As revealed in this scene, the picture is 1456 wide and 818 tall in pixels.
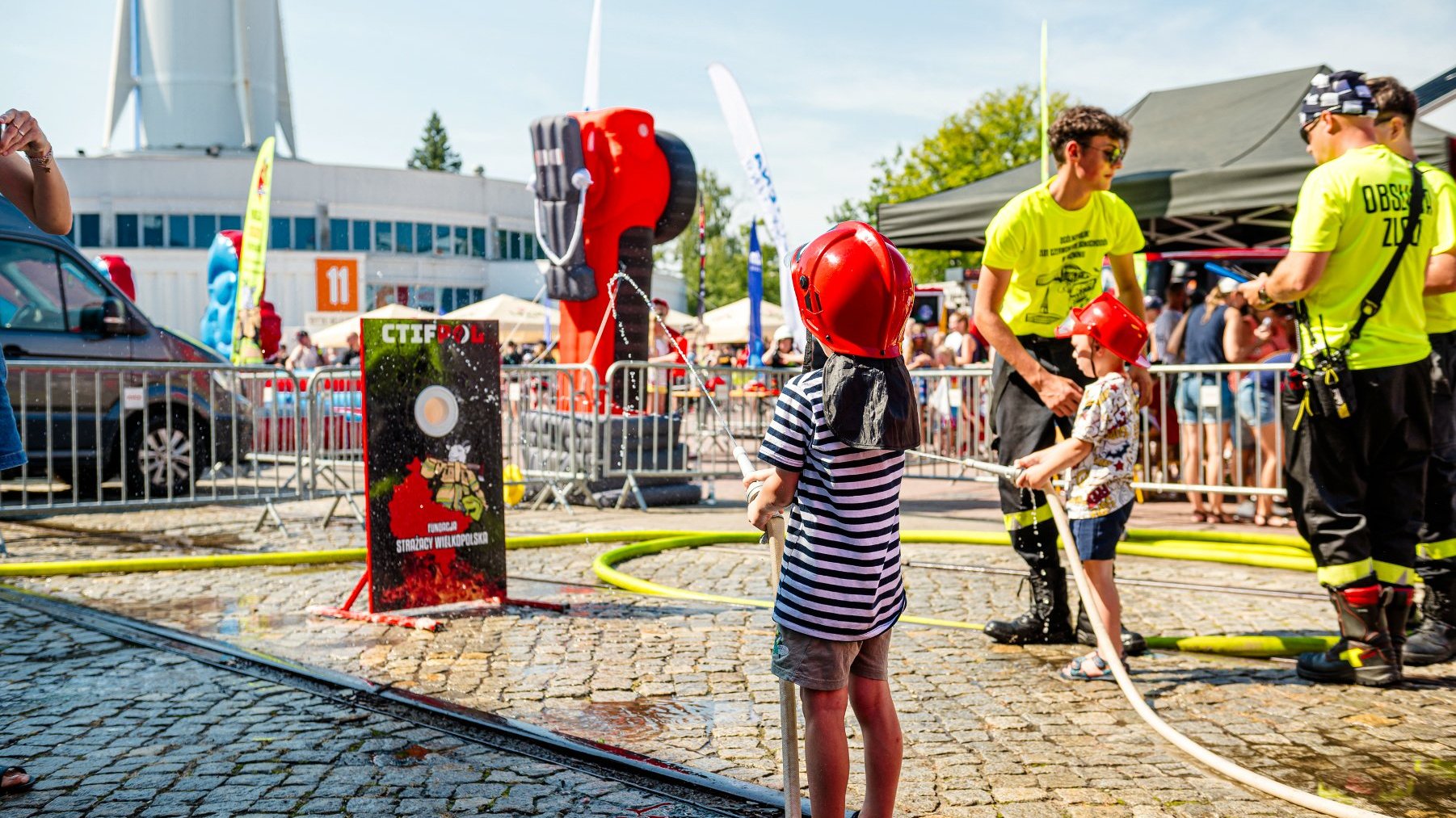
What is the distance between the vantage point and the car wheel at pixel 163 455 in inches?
394

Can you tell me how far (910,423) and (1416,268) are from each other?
3.06 meters

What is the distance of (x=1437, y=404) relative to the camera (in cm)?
509

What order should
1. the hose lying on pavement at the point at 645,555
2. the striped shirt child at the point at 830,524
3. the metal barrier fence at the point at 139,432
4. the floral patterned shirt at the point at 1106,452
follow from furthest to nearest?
the metal barrier fence at the point at 139,432 < the hose lying on pavement at the point at 645,555 < the floral patterned shirt at the point at 1106,452 < the striped shirt child at the point at 830,524

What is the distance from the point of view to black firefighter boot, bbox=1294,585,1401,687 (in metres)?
4.70

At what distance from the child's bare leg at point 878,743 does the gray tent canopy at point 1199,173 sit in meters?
8.27

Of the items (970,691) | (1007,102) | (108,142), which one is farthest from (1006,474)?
(108,142)

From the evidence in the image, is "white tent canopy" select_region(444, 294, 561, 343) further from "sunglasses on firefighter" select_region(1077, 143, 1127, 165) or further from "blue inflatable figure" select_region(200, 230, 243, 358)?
"sunglasses on firefighter" select_region(1077, 143, 1127, 165)

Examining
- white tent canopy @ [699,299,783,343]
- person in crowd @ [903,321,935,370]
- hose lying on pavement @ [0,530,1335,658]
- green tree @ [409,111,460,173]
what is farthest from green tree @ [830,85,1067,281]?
green tree @ [409,111,460,173]

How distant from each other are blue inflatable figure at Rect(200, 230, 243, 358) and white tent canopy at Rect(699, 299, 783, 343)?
18197 mm

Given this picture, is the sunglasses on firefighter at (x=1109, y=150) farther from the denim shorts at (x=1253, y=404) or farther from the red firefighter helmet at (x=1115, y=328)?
the denim shorts at (x=1253, y=404)

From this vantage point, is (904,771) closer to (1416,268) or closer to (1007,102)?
(1416,268)

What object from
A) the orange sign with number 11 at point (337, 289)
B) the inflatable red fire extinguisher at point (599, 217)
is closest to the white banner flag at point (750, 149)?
the inflatable red fire extinguisher at point (599, 217)

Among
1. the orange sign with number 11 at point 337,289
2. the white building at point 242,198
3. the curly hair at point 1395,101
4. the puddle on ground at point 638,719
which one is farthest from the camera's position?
the white building at point 242,198

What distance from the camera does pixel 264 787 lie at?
3541 millimetres
